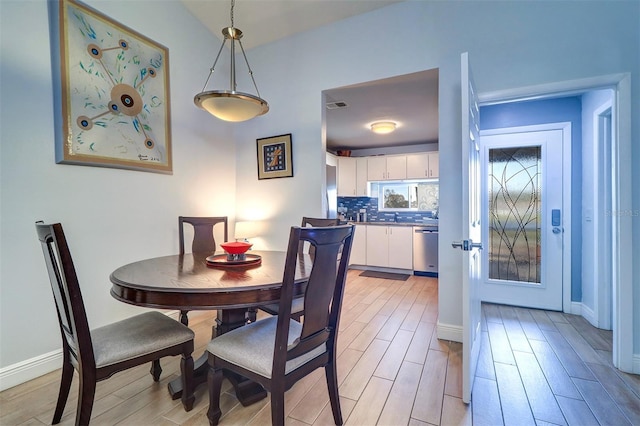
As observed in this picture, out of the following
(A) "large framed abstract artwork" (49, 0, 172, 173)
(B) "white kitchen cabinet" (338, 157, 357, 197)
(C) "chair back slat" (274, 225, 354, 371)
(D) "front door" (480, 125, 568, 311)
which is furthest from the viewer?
(B) "white kitchen cabinet" (338, 157, 357, 197)

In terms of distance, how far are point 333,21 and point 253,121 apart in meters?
1.33

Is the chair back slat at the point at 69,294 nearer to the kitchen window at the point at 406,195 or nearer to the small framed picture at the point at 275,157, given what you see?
the small framed picture at the point at 275,157

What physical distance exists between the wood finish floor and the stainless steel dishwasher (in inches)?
83.2

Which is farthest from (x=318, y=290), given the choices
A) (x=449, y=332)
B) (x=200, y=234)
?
(x=449, y=332)

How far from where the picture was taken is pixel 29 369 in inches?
72.4

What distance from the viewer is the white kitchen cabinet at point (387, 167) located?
5211mm

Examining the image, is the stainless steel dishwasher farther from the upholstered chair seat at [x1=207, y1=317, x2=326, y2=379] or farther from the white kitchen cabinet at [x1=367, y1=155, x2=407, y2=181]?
the upholstered chair seat at [x1=207, y1=317, x2=326, y2=379]

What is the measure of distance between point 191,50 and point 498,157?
11.4ft

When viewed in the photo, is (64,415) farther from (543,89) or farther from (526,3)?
(526,3)

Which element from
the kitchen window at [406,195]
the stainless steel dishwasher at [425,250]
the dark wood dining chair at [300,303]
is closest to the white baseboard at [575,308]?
the stainless steel dishwasher at [425,250]

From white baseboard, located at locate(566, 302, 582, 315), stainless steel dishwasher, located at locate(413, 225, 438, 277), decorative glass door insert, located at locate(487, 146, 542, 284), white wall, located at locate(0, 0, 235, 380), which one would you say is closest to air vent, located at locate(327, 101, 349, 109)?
white wall, located at locate(0, 0, 235, 380)

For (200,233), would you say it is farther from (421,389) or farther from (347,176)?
(347,176)

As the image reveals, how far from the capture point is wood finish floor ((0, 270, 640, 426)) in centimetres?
148

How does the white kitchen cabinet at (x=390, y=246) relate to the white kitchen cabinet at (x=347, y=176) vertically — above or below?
below
